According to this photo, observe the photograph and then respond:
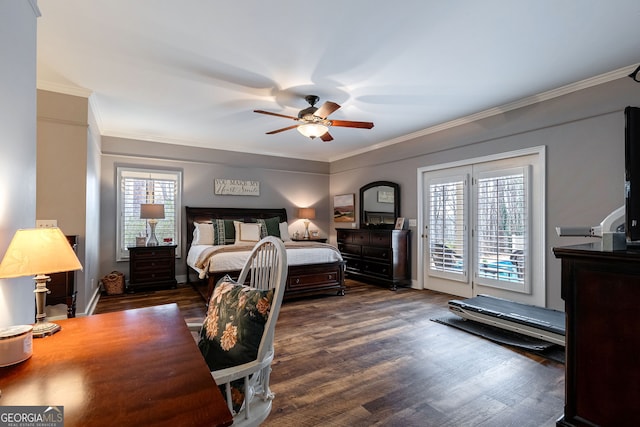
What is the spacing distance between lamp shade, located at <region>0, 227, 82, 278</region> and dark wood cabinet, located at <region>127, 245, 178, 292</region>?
13.5 feet

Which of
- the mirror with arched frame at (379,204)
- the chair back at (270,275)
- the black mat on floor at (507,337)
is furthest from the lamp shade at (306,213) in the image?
the chair back at (270,275)

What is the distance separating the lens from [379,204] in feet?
19.5

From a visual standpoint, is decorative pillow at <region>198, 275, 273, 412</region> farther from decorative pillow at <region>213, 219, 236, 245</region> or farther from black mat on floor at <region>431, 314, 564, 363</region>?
decorative pillow at <region>213, 219, 236, 245</region>

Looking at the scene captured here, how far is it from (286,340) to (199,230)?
3.11m

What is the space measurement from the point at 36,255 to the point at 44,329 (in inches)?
12.8

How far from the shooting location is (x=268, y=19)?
7.38 feet

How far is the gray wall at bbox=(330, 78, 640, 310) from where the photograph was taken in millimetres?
3070

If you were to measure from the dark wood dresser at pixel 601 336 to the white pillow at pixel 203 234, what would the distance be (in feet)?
16.1

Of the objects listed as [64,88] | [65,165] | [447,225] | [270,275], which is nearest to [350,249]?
[447,225]

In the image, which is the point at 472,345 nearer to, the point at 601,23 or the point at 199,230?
the point at 601,23

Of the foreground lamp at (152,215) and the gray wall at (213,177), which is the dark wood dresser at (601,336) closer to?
the foreground lamp at (152,215)

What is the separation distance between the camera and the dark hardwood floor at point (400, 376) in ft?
6.17

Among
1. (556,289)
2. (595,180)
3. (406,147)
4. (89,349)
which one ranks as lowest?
(556,289)

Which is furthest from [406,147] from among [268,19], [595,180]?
[268,19]
